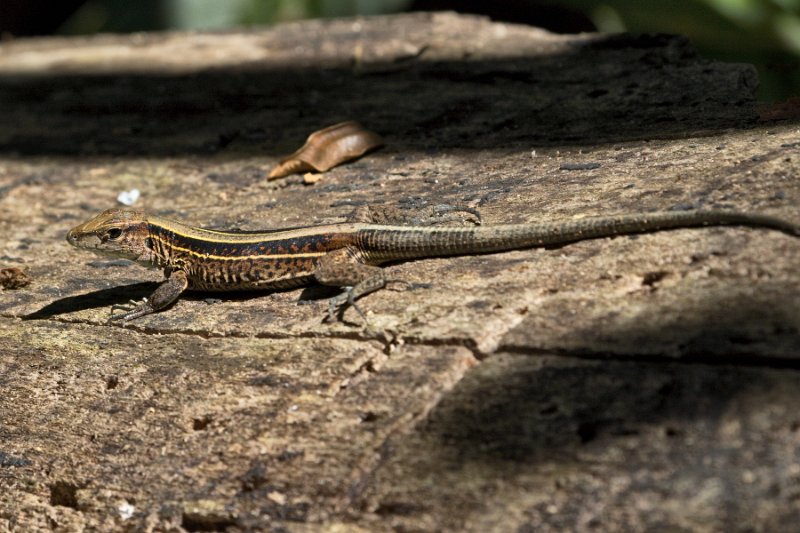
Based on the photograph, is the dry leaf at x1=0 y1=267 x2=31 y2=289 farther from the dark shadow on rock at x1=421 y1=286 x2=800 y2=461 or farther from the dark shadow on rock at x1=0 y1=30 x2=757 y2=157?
the dark shadow on rock at x1=421 y1=286 x2=800 y2=461

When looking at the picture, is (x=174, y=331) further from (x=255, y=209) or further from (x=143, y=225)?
(x=255, y=209)

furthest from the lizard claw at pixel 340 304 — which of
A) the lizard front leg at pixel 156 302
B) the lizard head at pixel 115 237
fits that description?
the lizard head at pixel 115 237

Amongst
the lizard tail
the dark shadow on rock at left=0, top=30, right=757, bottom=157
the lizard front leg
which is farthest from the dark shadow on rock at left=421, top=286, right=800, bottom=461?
the dark shadow on rock at left=0, top=30, right=757, bottom=157

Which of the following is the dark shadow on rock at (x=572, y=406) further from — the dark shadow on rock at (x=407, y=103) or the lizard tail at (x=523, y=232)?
the dark shadow on rock at (x=407, y=103)

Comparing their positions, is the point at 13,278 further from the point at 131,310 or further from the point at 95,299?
the point at 131,310

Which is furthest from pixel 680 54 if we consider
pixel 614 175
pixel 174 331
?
pixel 174 331

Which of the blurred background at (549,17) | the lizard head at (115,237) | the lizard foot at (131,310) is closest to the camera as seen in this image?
the lizard foot at (131,310)

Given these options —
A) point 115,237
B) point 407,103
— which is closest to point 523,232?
point 115,237
